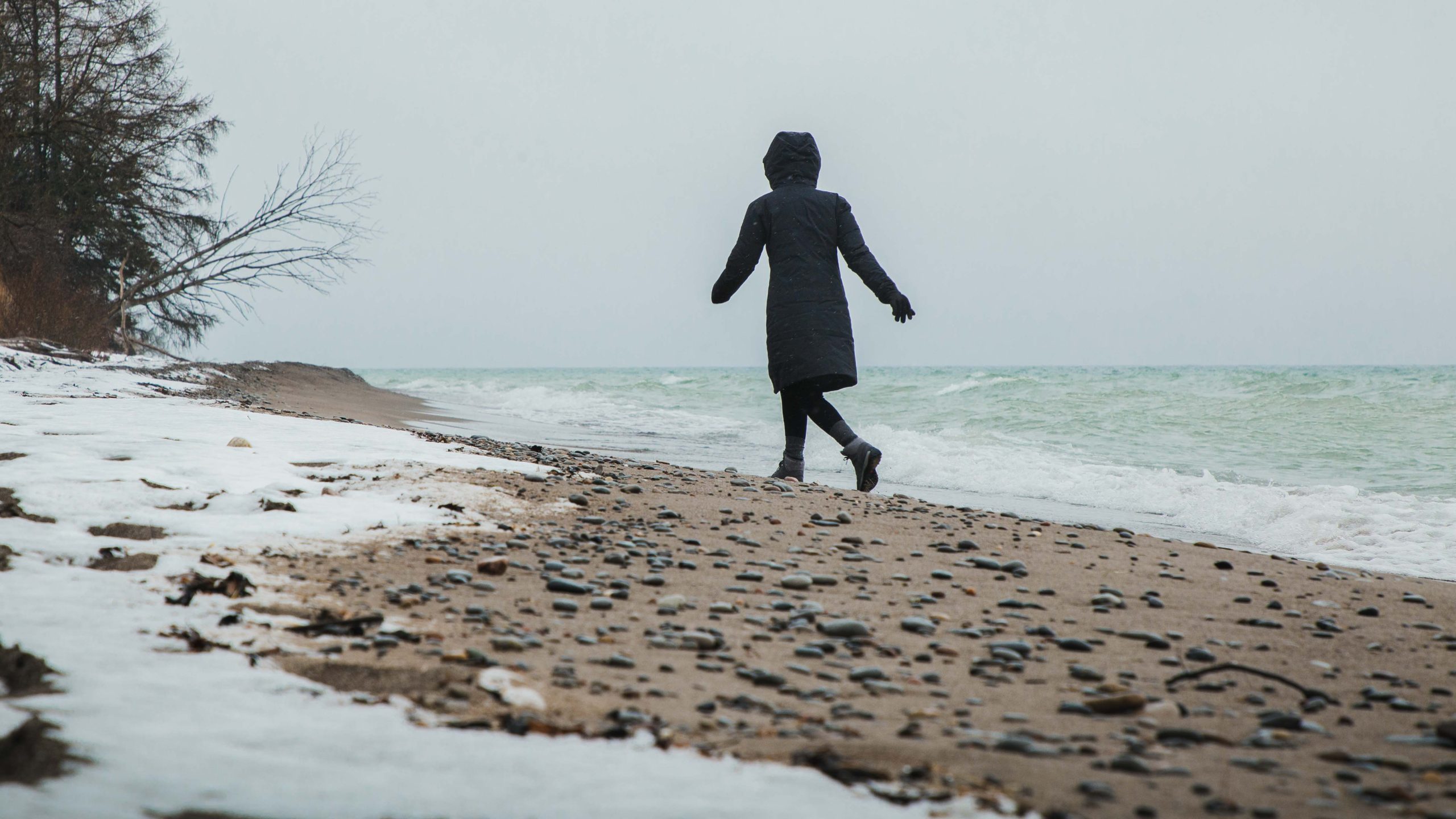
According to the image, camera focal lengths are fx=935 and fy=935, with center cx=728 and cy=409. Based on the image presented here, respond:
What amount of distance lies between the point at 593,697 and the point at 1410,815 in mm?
1504

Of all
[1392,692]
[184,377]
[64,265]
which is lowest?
[1392,692]

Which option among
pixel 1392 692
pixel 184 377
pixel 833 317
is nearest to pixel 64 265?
pixel 184 377

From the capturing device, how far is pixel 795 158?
636cm

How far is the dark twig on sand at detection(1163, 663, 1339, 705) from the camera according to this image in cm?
228

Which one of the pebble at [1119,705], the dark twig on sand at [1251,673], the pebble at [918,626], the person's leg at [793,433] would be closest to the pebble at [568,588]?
the pebble at [918,626]

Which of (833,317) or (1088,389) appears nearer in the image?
(833,317)

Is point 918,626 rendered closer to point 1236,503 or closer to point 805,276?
point 805,276

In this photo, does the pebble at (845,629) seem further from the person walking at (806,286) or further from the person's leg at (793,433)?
the person's leg at (793,433)

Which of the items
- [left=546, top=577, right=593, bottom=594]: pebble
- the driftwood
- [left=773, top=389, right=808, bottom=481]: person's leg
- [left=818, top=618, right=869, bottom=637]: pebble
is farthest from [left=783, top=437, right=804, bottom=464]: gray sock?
the driftwood

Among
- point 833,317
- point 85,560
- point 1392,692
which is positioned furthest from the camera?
point 833,317

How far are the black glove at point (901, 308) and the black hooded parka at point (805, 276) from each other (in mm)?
63

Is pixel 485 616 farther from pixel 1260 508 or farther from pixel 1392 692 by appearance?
pixel 1260 508

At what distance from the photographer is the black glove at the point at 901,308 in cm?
605

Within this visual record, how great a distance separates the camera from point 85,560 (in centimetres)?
283
